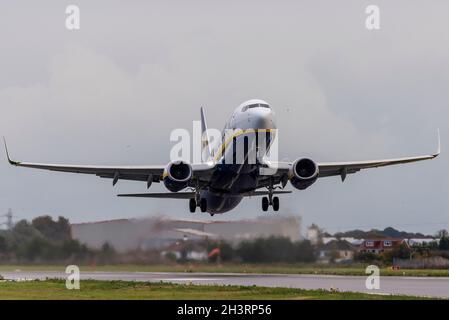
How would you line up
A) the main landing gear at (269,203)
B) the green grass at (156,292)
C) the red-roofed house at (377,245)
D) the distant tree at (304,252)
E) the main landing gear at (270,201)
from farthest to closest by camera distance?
the red-roofed house at (377,245), the distant tree at (304,252), the main landing gear at (269,203), the main landing gear at (270,201), the green grass at (156,292)

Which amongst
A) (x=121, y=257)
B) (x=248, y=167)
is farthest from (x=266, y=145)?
(x=121, y=257)

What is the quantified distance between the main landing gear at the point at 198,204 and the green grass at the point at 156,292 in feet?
43.4

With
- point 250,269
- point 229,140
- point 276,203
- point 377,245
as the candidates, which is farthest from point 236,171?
point 377,245

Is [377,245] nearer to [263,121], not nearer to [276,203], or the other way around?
[276,203]

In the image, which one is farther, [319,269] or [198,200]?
[319,269]

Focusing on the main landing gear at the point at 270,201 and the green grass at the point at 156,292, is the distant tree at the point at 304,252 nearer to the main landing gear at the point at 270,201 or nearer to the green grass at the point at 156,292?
the main landing gear at the point at 270,201

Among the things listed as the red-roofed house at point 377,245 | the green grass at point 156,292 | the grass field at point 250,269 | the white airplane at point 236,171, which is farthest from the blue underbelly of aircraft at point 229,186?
the green grass at point 156,292

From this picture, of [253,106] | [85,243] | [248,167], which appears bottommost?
[85,243]

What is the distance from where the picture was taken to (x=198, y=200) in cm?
5553

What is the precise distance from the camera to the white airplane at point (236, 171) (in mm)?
49594

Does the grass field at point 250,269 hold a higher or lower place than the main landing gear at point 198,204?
lower
